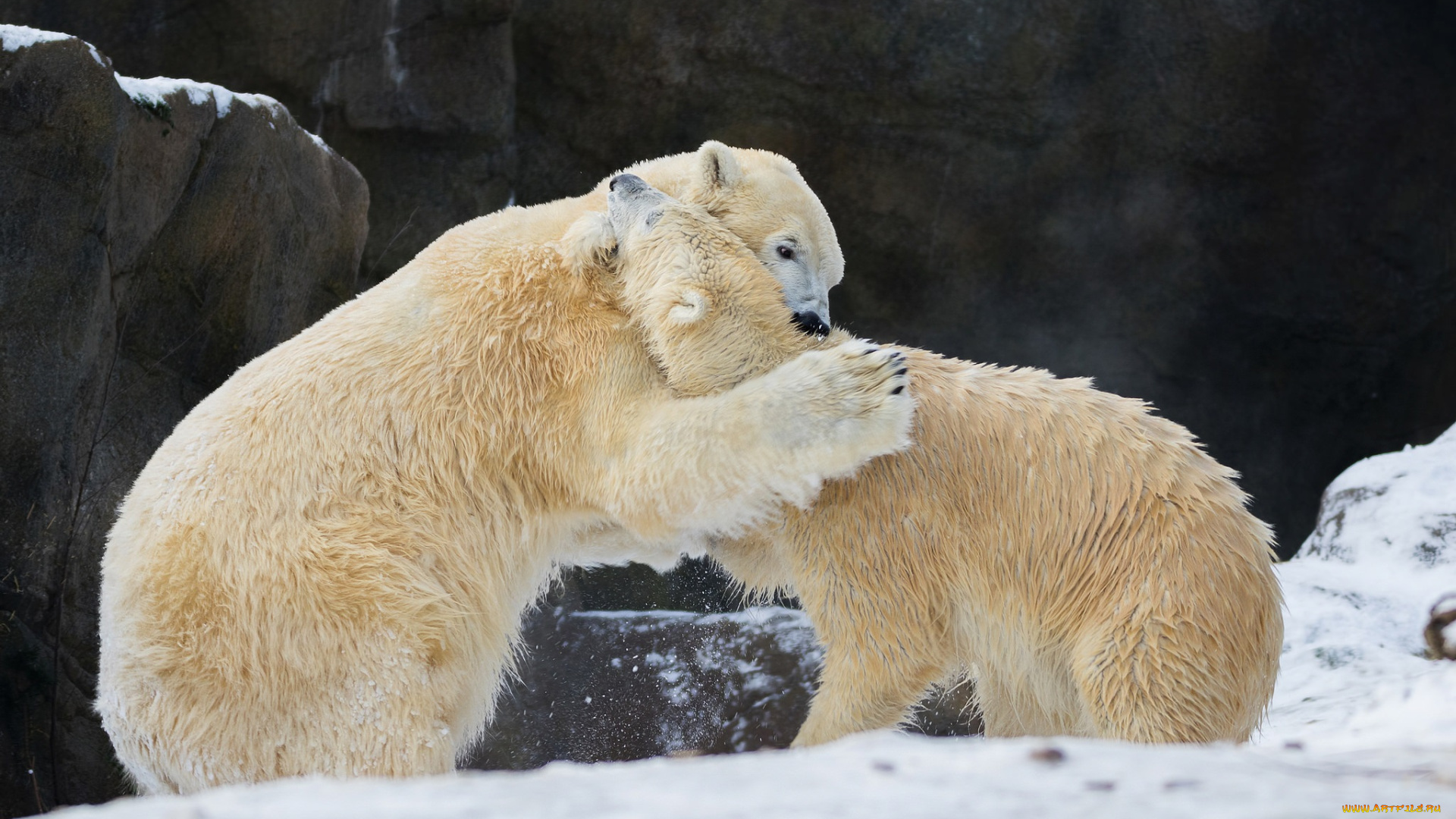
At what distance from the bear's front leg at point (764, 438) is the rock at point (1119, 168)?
15.6ft

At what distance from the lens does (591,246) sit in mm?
2883

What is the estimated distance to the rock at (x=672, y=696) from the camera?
4.50 metres

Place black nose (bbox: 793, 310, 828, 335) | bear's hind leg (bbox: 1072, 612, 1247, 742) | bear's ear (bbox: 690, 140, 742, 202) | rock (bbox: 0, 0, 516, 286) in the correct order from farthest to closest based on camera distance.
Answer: rock (bbox: 0, 0, 516, 286) < bear's ear (bbox: 690, 140, 742, 202) < black nose (bbox: 793, 310, 828, 335) < bear's hind leg (bbox: 1072, 612, 1247, 742)

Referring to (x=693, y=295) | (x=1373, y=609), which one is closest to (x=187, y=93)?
(x=693, y=295)

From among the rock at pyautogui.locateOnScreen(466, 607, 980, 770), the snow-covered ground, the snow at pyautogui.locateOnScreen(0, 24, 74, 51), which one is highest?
the snow at pyautogui.locateOnScreen(0, 24, 74, 51)

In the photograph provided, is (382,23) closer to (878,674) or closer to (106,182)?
(106,182)

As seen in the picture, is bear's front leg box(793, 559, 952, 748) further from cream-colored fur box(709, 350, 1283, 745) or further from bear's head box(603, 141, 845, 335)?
bear's head box(603, 141, 845, 335)

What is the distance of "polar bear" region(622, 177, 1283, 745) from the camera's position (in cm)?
251

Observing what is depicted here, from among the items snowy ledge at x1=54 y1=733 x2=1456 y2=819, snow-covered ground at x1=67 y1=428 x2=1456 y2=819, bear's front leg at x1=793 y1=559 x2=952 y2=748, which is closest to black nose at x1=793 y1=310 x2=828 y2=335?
bear's front leg at x1=793 y1=559 x2=952 y2=748

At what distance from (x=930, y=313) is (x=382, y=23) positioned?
3.72m

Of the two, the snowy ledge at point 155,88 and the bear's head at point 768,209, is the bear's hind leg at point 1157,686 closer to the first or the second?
the bear's head at point 768,209

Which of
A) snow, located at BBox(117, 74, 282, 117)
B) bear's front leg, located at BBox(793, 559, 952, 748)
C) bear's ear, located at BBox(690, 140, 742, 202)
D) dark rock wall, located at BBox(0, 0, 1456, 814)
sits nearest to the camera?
bear's front leg, located at BBox(793, 559, 952, 748)

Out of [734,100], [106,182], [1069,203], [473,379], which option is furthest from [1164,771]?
[1069,203]

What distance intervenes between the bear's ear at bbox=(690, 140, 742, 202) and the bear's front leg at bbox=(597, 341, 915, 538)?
30.4 inches
